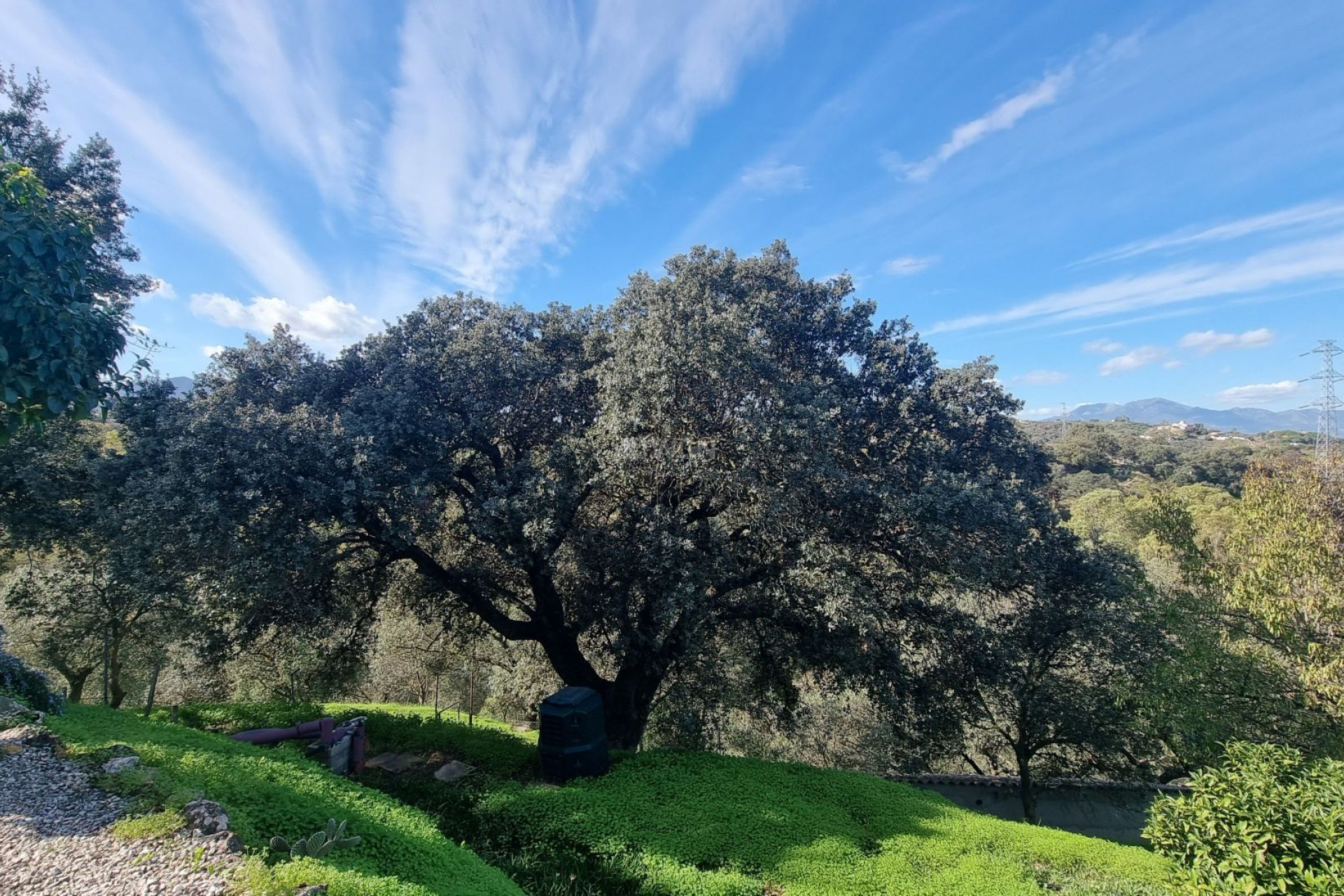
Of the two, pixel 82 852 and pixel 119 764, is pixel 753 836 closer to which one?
pixel 82 852

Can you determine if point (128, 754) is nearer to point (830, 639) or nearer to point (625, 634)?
point (625, 634)

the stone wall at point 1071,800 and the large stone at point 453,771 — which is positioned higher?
the large stone at point 453,771

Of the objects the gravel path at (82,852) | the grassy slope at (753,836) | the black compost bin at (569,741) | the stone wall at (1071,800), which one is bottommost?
the stone wall at (1071,800)

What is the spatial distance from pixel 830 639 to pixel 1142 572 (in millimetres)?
6690

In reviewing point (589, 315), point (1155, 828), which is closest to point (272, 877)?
point (1155, 828)

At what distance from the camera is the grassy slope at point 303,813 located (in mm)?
4039

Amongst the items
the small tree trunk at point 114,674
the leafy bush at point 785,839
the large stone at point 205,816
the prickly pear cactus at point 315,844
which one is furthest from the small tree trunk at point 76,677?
the prickly pear cactus at point 315,844

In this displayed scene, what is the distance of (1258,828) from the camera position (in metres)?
5.34

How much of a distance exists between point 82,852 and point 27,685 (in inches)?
186

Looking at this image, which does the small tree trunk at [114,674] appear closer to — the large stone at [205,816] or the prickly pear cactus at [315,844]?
the large stone at [205,816]

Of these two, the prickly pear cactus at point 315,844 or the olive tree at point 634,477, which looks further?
the olive tree at point 634,477

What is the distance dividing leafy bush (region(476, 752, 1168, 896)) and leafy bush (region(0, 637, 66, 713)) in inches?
211

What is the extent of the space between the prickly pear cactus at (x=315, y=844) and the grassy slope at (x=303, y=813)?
0.25 ft

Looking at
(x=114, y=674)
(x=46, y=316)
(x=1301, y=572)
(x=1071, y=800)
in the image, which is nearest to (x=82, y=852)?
(x=46, y=316)
